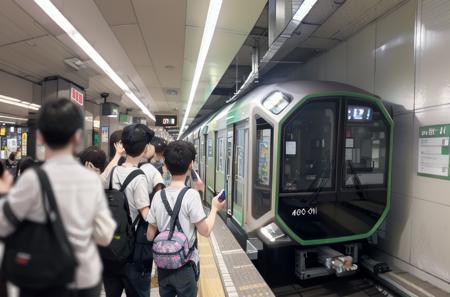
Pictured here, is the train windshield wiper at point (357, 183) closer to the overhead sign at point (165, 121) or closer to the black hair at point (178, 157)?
the black hair at point (178, 157)

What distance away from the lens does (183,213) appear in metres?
1.53

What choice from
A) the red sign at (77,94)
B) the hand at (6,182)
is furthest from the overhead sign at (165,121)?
the hand at (6,182)

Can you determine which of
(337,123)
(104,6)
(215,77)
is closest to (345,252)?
(337,123)

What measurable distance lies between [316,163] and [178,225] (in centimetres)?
221

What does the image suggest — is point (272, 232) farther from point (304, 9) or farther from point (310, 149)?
point (304, 9)

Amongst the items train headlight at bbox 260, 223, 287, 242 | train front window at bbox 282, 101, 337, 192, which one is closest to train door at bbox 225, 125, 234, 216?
train headlight at bbox 260, 223, 287, 242

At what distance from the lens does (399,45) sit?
142 inches

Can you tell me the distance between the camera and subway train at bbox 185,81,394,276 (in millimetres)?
3111

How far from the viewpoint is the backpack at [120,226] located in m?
1.29

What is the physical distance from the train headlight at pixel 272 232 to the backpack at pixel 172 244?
184cm

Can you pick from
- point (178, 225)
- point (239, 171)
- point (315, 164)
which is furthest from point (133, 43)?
point (178, 225)

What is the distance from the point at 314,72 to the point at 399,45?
2345 millimetres

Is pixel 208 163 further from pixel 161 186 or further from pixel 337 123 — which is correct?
pixel 161 186

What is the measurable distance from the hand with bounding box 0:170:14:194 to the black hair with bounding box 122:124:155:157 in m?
0.83
